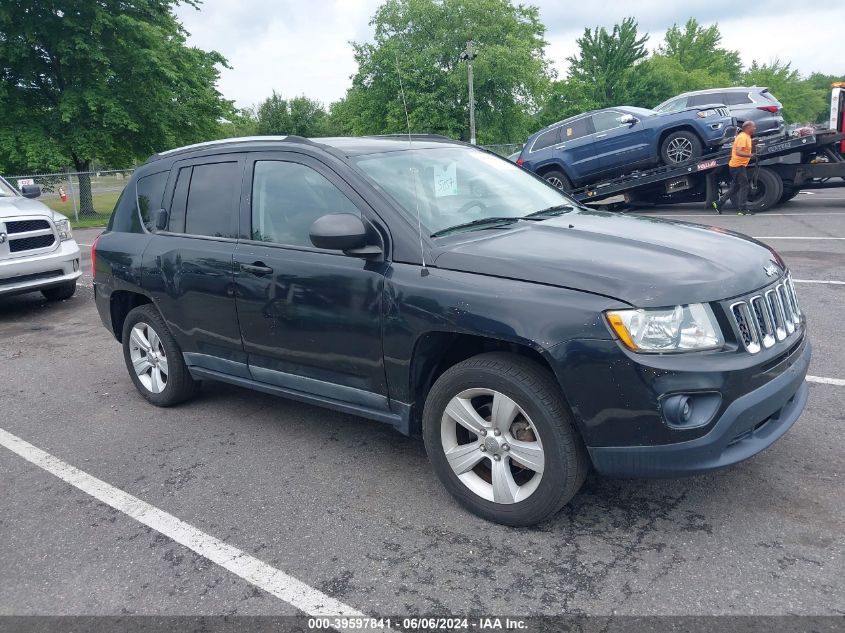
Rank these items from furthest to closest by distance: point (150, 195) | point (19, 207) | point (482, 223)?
point (19, 207) → point (150, 195) → point (482, 223)

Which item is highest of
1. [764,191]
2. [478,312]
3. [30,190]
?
[30,190]

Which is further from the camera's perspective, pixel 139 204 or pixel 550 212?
pixel 139 204

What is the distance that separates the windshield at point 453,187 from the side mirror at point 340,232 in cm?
28

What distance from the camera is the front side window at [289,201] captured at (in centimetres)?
387

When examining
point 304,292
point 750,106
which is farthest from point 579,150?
point 304,292

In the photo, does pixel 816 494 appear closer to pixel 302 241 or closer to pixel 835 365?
pixel 835 365

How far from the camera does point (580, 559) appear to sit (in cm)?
297

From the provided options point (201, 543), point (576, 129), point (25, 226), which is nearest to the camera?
point (201, 543)

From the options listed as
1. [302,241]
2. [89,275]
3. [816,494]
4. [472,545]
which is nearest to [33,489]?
[302,241]

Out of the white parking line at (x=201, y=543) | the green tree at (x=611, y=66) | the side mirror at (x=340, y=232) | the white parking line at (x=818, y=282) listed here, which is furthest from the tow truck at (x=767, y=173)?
the green tree at (x=611, y=66)

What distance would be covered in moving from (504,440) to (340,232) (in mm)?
1237

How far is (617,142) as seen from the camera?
14641 mm

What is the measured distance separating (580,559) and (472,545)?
466mm

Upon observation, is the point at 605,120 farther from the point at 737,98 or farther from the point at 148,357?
the point at 148,357
